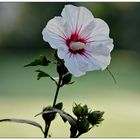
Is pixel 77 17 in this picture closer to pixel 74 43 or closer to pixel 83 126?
pixel 74 43

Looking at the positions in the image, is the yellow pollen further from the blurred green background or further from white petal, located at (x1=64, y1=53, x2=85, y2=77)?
the blurred green background

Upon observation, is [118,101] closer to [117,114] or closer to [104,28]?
[117,114]

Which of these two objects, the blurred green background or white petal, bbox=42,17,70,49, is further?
the blurred green background

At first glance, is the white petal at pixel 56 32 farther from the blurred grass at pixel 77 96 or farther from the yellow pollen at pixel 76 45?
the blurred grass at pixel 77 96

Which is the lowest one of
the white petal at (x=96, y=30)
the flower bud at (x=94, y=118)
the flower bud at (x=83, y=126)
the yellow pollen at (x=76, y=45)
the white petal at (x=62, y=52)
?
the flower bud at (x=94, y=118)

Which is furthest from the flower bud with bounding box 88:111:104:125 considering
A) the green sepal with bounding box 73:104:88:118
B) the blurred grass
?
the blurred grass

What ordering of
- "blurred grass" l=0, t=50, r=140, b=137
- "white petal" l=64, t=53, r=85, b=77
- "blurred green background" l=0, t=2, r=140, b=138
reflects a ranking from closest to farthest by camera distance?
A: "white petal" l=64, t=53, r=85, b=77 → "blurred grass" l=0, t=50, r=140, b=137 → "blurred green background" l=0, t=2, r=140, b=138

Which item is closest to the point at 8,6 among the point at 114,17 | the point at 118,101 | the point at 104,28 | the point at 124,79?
the point at 114,17

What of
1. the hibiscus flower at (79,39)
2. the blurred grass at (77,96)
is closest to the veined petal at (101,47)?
the hibiscus flower at (79,39)
